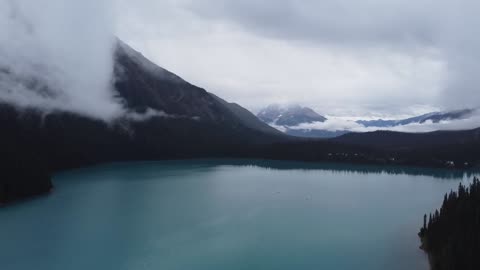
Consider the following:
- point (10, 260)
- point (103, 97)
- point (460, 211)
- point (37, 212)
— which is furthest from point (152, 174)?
point (103, 97)

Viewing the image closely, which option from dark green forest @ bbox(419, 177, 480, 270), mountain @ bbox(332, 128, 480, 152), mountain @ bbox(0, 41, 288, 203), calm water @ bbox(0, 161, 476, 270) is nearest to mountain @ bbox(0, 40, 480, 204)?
mountain @ bbox(0, 41, 288, 203)

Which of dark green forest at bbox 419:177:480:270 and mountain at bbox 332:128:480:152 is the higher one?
mountain at bbox 332:128:480:152

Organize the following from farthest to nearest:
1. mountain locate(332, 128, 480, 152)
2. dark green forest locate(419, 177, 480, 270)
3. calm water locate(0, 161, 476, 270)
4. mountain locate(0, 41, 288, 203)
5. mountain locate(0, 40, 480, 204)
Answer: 1. mountain locate(332, 128, 480, 152)
2. mountain locate(0, 40, 480, 204)
3. mountain locate(0, 41, 288, 203)
4. calm water locate(0, 161, 476, 270)
5. dark green forest locate(419, 177, 480, 270)

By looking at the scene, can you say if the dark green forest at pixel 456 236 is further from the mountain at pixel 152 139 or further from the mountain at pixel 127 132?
the mountain at pixel 152 139

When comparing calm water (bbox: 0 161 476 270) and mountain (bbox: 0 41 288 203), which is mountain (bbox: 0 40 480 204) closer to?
mountain (bbox: 0 41 288 203)

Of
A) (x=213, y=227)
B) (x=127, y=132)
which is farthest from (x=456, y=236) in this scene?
(x=127, y=132)

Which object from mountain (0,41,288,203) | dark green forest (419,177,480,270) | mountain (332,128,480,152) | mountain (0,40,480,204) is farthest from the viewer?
mountain (332,128,480,152)

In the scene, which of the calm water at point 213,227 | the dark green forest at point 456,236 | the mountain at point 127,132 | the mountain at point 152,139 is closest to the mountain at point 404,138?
the mountain at point 152,139

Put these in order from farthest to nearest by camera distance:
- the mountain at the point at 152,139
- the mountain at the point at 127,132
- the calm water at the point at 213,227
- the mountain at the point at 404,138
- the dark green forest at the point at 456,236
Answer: the mountain at the point at 404,138, the mountain at the point at 152,139, the mountain at the point at 127,132, the calm water at the point at 213,227, the dark green forest at the point at 456,236
